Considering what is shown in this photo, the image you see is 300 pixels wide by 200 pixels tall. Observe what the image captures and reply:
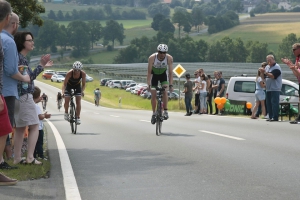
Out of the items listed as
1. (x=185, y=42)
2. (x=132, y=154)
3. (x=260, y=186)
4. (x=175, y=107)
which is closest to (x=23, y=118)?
(x=132, y=154)

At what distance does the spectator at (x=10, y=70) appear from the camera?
27.8 ft

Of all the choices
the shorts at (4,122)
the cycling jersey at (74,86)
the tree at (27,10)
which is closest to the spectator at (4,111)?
the shorts at (4,122)

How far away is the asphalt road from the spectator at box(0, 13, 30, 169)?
1.01 meters

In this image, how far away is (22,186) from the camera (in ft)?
26.7

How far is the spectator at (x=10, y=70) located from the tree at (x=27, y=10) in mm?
10018

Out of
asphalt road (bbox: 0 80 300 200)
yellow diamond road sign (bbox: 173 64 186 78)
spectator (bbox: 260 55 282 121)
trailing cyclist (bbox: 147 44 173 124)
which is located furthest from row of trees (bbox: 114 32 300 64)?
asphalt road (bbox: 0 80 300 200)

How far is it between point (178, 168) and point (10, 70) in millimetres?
2528

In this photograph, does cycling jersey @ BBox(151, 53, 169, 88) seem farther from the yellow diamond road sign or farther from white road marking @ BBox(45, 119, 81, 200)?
the yellow diamond road sign

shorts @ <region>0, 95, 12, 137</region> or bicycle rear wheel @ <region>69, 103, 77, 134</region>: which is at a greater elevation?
shorts @ <region>0, 95, 12, 137</region>

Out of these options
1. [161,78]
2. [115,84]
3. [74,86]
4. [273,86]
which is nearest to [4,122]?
[161,78]

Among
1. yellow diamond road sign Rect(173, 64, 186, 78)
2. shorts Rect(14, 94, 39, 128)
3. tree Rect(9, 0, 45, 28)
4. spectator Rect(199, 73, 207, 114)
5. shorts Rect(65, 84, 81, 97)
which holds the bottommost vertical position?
spectator Rect(199, 73, 207, 114)

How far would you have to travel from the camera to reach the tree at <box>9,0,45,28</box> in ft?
62.8

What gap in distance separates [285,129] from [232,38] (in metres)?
180

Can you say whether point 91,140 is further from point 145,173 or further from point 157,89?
point 145,173
